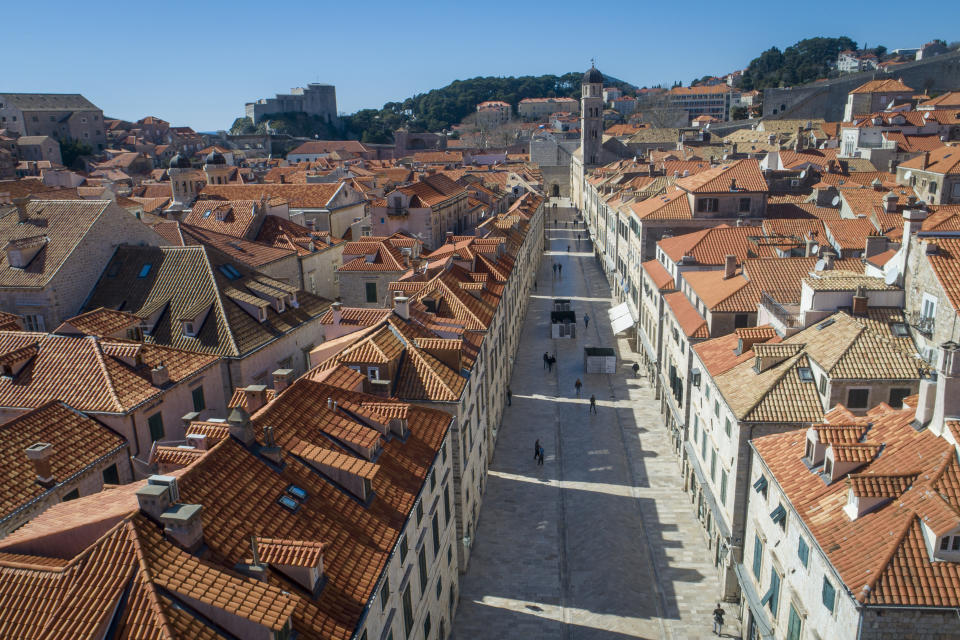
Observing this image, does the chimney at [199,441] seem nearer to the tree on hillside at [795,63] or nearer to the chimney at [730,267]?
the chimney at [730,267]

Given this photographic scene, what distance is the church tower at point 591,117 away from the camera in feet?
393

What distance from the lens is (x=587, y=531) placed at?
99.2 feet

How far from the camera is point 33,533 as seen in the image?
46.6 ft

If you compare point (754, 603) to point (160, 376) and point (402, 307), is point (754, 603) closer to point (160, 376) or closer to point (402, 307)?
point (402, 307)

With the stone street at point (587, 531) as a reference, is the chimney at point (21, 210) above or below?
above

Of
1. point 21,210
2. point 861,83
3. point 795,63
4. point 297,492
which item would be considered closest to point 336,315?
point 297,492

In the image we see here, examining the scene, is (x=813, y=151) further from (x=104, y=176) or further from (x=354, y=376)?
(x=104, y=176)

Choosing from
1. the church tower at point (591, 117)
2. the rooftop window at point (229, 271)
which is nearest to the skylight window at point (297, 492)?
the rooftop window at point (229, 271)

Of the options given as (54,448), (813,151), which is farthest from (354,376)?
(813,151)

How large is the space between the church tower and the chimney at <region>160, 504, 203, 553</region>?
373ft

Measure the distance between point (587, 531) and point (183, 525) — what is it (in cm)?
2029

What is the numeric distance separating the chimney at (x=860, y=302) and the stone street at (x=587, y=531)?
11000 millimetres

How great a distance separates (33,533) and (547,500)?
2274 centimetres

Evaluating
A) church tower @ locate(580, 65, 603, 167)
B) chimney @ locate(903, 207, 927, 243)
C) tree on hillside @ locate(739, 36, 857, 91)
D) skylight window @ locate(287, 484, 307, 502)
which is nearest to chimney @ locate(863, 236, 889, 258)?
chimney @ locate(903, 207, 927, 243)
